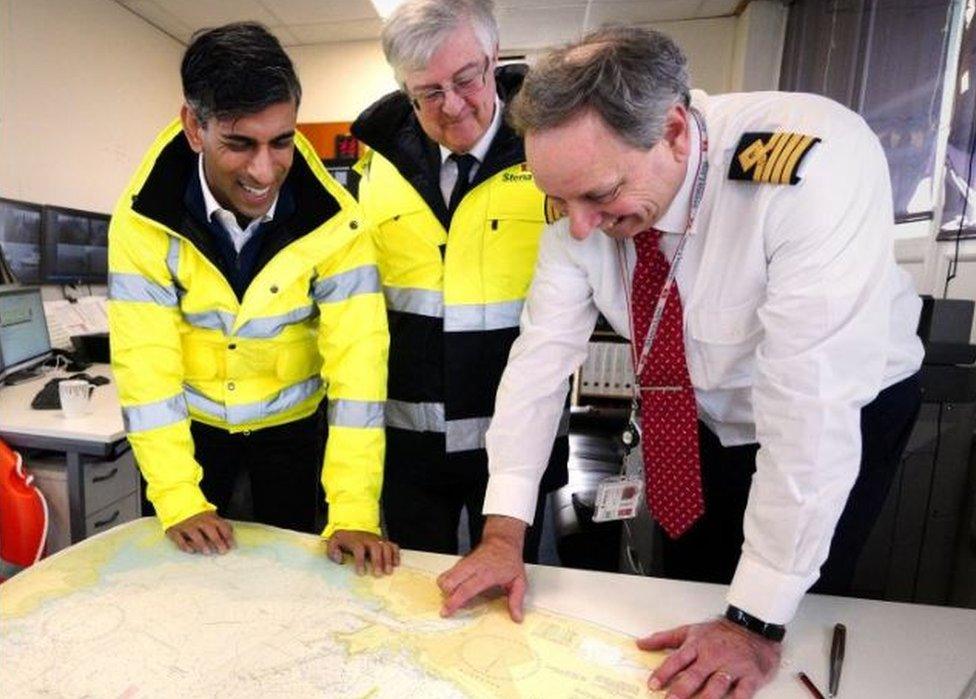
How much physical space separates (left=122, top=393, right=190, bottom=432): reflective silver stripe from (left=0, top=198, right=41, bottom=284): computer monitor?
2127 millimetres

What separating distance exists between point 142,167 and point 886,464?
1342mm

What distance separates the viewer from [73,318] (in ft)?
9.55

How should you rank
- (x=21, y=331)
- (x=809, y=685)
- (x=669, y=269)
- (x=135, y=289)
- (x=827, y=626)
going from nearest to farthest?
(x=809, y=685) < (x=827, y=626) < (x=669, y=269) < (x=135, y=289) < (x=21, y=331)

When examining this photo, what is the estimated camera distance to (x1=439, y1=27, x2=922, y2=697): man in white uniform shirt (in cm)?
72

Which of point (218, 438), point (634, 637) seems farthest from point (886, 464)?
point (218, 438)

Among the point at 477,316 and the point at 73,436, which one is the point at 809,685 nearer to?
the point at 477,316

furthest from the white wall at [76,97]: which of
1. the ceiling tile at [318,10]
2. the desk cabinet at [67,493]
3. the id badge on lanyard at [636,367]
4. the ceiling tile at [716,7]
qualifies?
the ceiling tile at [716,7]

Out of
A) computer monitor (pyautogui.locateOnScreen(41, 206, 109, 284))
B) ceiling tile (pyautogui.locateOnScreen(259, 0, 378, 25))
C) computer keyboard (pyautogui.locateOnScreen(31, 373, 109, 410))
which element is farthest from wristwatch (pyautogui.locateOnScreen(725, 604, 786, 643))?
ceiling tile (pyautogui.locateOnScreen(259, 0, 378, 25))

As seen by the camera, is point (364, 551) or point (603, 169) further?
point (364, 551)

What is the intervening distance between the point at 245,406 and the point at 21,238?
93.4 inches

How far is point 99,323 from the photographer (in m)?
3.04

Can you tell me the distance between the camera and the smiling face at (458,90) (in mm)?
1090

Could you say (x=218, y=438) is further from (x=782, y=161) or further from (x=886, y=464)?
(x=886, y=464)

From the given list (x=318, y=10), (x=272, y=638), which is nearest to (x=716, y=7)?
(x=318, y=10)
